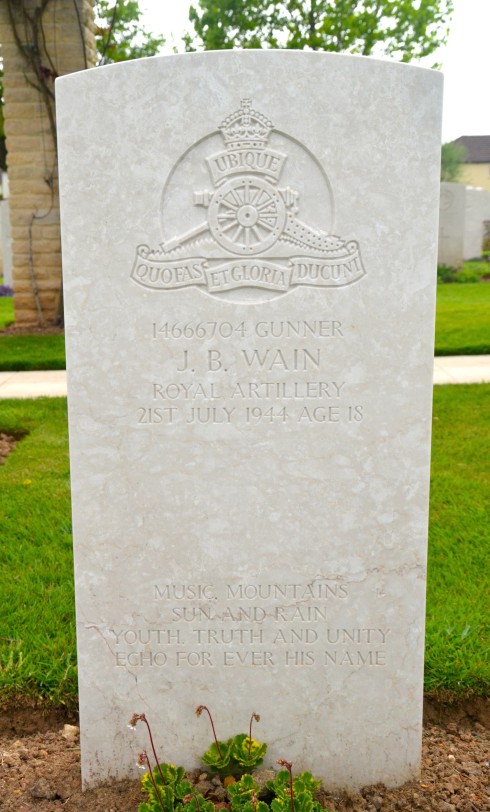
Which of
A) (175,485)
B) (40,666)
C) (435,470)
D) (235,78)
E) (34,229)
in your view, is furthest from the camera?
(34,229)

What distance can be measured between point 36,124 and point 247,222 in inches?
316

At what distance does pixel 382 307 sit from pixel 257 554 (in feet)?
2.74

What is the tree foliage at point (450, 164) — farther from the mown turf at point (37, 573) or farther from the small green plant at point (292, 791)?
the small green plant at point (292, 791)

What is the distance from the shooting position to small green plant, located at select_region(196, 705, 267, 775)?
2.44 metres

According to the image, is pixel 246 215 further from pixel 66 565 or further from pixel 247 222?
pixel 66 565

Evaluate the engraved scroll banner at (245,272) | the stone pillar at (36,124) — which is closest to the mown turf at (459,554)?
the engraved scroll banner at (245,272)

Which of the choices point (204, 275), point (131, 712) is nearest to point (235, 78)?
point (204, 275)

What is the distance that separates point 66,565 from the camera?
12.6 feet

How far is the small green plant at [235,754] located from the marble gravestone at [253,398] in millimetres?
62

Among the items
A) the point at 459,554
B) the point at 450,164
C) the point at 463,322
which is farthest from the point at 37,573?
the point at 450,164

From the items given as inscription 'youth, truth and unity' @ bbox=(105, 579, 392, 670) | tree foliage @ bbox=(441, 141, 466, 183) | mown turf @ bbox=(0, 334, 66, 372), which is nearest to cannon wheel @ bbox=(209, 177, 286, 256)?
inscription 'youth, truth and unity' @ bbox=(105, 579, 392, 670)

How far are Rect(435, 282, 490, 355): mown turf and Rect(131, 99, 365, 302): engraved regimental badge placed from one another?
6782 millimetres

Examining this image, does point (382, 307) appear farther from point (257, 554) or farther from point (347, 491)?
point (257, 554)

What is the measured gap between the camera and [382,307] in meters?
2.31
